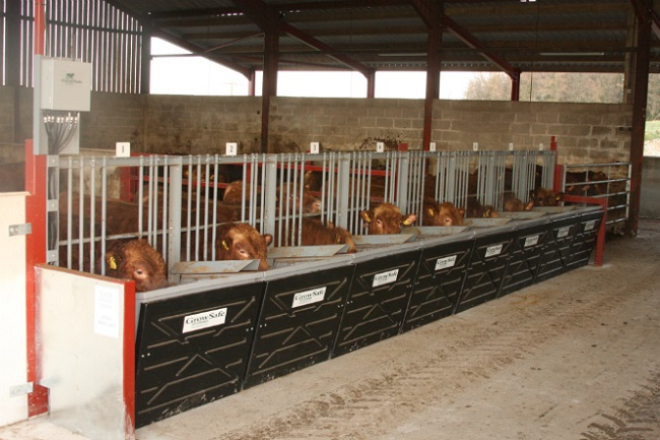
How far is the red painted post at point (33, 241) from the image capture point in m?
4.35

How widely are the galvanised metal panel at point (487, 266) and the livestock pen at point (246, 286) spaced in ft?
0.06

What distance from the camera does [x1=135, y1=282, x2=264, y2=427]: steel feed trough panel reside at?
434 cm

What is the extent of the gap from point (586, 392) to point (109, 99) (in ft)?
57.3

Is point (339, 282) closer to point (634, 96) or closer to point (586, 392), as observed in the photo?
point (586, 392)

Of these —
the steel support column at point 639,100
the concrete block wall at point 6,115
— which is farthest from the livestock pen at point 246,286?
the concrete block wall at point 6,115

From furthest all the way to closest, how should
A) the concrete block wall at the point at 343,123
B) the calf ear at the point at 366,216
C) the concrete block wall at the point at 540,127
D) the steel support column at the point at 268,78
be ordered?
the steel support column at the point at 268,78 < the concrete block wall at the point at 343,123 < the concrete block wall at the point at 540,127 < the calf ear at the point at 366,216

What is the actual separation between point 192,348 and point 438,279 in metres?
3.00

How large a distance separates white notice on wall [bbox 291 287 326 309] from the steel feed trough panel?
1.23 ft

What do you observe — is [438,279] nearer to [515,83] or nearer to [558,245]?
[558,245]

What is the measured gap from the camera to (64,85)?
439cm

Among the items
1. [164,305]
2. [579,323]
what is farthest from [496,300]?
[164,305]

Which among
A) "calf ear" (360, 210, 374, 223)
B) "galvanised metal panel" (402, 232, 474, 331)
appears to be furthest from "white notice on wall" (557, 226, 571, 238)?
"calf ear" (360, 210, 374, 223)

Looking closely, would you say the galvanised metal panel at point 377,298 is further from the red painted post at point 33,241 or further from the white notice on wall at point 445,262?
the red painted post at point 33,241

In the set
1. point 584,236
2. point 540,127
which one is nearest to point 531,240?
point 584,236
